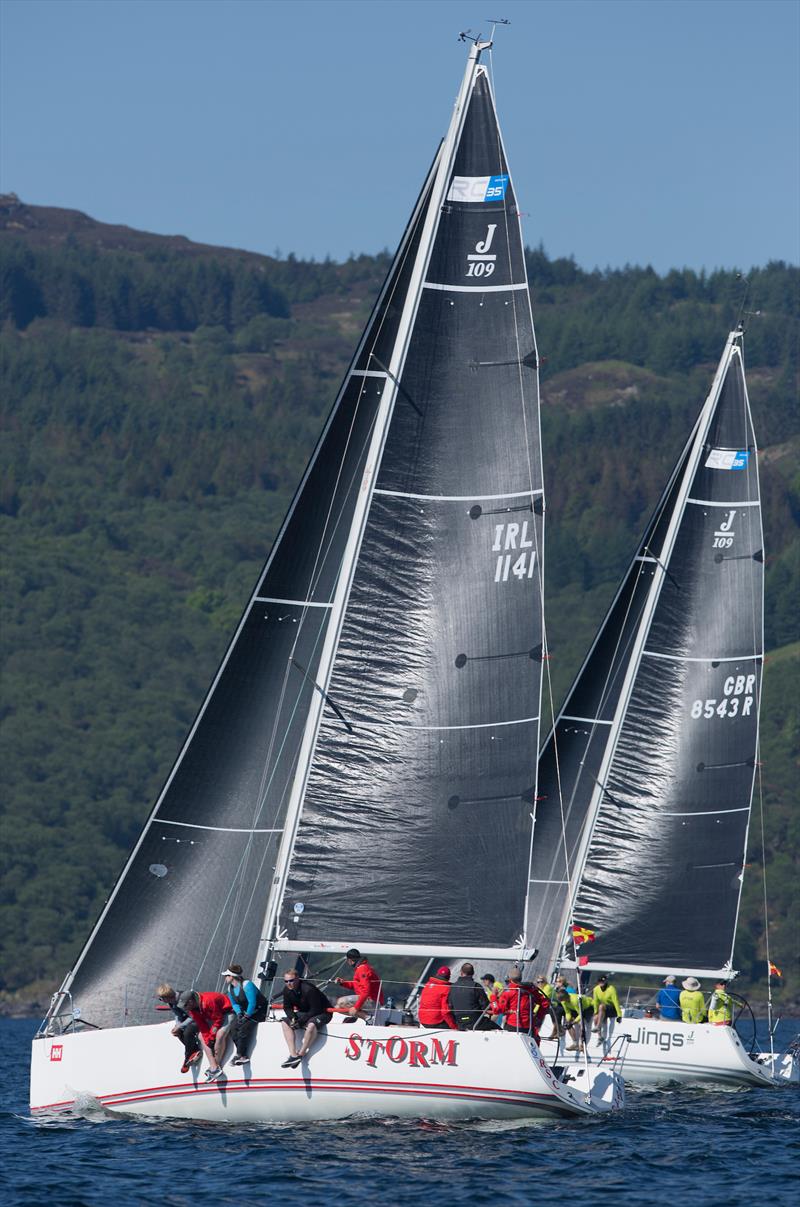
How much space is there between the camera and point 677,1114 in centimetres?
2538

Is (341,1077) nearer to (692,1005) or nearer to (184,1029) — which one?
(184,1029)

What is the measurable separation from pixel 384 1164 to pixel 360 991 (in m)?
2.54

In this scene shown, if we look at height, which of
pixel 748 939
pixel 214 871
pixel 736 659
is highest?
pixel 736 659

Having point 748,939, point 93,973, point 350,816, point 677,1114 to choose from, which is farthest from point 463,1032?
point 748,939

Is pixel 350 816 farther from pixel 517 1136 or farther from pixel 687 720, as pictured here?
pixel 687 720

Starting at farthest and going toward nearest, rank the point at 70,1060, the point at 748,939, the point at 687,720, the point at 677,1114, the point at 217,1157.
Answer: the point at 748,939 → the point at 687,720 → the point at 677,1114 → the point at 70,1060 → the point at 217,1157

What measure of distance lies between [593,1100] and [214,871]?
15.4 ft

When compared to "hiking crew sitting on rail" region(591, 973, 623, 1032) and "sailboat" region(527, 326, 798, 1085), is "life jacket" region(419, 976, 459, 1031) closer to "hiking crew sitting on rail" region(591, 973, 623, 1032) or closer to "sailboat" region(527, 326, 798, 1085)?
"hiking crew sitting on rail" region(591, 973, 623, 1032)

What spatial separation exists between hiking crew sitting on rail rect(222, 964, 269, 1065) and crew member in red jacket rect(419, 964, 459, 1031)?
1.56 metres

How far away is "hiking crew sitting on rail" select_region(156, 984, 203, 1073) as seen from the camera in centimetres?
2059

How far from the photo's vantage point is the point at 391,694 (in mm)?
21828

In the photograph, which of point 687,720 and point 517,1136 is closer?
point 517,1136

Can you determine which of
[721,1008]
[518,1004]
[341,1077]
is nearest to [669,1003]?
[721,1008]

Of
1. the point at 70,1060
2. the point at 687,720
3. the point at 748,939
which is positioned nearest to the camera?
the point at 70,1060
